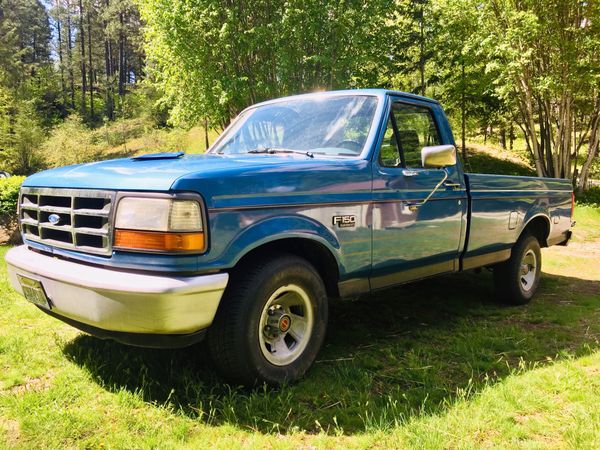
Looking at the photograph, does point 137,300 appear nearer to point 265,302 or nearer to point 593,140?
point 265,302

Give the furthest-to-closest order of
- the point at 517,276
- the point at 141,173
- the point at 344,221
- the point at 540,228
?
the point at 540,228
the point at 517,276
the point at 344,221
the point at 141,173

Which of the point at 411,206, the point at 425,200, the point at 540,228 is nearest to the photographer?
the point at 411,206

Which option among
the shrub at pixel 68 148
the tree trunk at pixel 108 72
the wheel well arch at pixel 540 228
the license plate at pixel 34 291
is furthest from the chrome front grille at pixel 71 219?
the tree trunk at pixel 108 72

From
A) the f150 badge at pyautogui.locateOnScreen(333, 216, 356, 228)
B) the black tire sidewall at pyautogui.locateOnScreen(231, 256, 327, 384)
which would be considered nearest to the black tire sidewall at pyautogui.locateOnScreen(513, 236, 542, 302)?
the f150 badge at pyautogui.locateOnScreen(333, 216, 356, 228)

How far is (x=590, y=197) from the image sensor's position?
16.4 meters

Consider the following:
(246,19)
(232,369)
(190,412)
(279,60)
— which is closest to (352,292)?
(232,369)

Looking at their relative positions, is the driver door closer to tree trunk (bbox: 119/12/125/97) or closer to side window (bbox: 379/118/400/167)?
side window (bbox: 379/118/400/167)

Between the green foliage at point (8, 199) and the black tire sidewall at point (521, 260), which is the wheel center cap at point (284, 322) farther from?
the green foliage at point (8, 199)

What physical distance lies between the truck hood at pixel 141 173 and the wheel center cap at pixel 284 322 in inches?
38.3

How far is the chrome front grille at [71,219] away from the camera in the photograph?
8.52ft

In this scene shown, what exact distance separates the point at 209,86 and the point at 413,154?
1496cm

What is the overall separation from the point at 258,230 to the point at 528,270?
4257 mm

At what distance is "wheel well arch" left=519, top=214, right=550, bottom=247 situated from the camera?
18.1 ft

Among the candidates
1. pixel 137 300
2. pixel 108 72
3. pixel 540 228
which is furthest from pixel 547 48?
pixel 108 72
